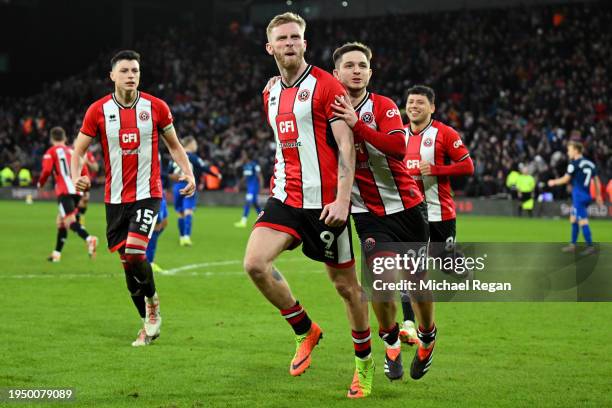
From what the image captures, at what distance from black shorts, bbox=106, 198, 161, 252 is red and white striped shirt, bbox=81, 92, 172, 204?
58mm

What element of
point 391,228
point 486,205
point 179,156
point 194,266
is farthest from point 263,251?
point 486,205

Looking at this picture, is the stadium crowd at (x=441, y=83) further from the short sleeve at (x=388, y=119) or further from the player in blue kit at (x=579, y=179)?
the short sleeve at (x=388, y=119)

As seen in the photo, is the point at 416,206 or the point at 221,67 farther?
the point at 221,67

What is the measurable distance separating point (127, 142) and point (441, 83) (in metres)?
33.2

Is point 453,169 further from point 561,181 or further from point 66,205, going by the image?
point 561,181

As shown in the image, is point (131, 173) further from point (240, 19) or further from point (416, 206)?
point (240, 19)

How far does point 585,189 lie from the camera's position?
1794cm

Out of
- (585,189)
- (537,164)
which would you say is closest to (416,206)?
(585,189)

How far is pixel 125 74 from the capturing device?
27.3 ft

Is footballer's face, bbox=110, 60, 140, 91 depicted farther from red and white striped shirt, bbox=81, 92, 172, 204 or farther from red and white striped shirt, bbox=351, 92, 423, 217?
red and white striped shirt, bbox=351, 92, 423, 217

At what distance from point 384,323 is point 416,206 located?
91 cm

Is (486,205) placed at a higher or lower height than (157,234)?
lower

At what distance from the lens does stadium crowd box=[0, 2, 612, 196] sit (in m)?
34.4

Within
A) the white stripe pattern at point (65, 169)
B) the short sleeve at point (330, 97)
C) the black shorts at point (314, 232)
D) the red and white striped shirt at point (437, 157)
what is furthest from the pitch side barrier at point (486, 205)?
the short sleeve at point (330, 97)
